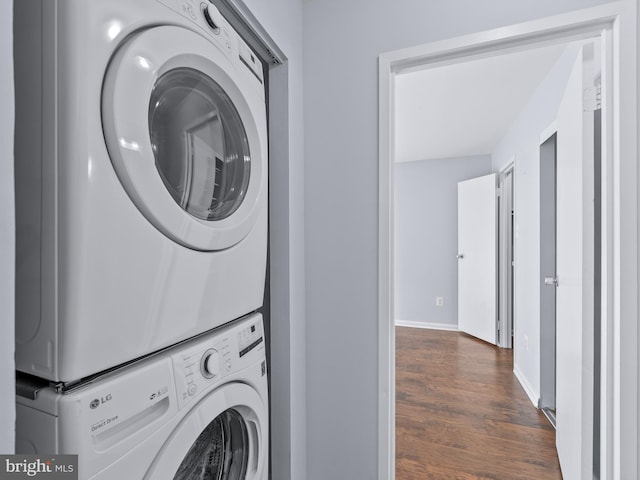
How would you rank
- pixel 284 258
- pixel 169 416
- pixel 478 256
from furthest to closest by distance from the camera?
pixel 478 256
pixel 284 258
pixel 169 416

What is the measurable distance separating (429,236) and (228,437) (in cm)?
413

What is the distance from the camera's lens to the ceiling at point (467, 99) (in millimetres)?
2141

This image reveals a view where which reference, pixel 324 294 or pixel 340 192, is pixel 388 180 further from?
pixel 324 294

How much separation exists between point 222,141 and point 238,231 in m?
0.25

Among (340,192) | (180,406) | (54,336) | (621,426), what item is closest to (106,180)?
(54,336)

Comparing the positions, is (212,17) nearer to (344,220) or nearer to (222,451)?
(344,220)

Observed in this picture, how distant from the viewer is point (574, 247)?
140 centimetres

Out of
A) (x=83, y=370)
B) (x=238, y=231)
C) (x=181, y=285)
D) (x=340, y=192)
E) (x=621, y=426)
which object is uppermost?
(x=340, y=192)

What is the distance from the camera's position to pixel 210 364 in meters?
0.74

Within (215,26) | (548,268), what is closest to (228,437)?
(215,26)

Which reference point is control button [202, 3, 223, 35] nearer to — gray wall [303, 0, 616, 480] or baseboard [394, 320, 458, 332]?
gray wall [303, 0, 616, 480]

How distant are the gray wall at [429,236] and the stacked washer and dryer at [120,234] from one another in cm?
416

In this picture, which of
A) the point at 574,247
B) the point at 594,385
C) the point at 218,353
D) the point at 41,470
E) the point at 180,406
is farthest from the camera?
the point at 574,247

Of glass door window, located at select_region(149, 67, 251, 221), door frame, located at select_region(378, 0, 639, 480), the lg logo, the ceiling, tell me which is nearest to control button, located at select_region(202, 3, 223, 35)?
glass door window, located at select_region(149, 67, 251, 221)
